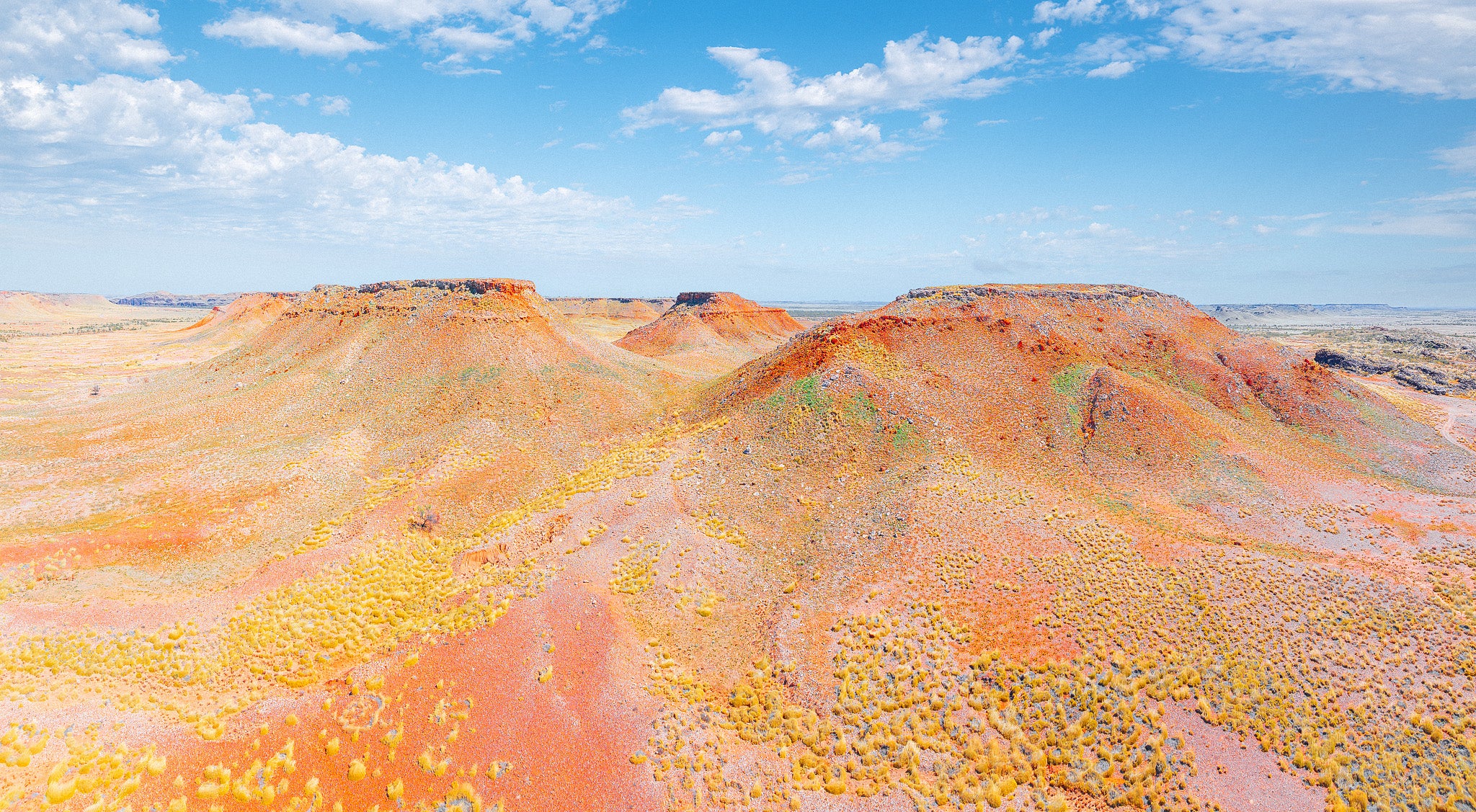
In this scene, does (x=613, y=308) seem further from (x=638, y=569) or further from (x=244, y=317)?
(x=638, y=569)

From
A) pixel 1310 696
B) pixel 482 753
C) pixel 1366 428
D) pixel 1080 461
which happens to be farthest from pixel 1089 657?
pixel 1366 428

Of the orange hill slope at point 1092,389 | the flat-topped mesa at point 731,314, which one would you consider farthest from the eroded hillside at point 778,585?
the flat-topped mesa at point 731,314

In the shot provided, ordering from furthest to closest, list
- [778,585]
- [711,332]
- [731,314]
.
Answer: [731,314] → [711,332] → [778,585]

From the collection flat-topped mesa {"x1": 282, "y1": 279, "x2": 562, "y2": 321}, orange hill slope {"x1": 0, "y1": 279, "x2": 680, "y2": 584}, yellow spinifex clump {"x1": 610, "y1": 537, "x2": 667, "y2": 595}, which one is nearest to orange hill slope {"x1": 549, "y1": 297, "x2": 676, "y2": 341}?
flat-topped mesa {"x1": 282, "y1": 279, "x2": 562, "y2": 321}

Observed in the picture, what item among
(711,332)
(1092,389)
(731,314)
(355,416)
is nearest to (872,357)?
(1092,389)

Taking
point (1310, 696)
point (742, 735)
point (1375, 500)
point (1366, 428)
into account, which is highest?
point (1366, 428)

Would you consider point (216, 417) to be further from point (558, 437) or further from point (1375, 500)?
point (1375, 500)

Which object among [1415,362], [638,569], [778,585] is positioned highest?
[1415,362]
